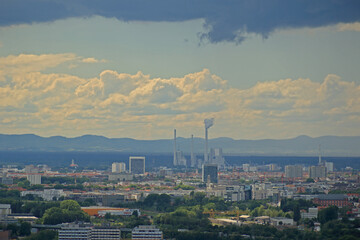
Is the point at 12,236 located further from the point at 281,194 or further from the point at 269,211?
the point at 281,194

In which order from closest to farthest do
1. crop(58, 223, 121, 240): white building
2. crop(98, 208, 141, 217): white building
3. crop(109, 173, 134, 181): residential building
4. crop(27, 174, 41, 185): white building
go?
crop(58, 223, 121, 240): white building → crop(98, 208, 141, 217): white building → crop(27, 174, 41, 185): white building → crop(109, 173, 134, 181): residential building

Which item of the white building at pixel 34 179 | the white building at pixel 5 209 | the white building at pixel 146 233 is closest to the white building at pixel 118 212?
the white building at pixel 5 209

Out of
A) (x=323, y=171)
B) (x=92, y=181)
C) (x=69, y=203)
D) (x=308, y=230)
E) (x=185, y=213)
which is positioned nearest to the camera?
(x=308, y=230)

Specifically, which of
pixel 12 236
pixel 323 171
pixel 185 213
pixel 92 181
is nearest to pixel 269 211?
pixel 185 213

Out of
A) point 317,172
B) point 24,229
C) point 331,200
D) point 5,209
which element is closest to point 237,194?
point 331,200

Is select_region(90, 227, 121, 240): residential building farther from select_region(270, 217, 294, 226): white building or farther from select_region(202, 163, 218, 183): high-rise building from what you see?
select_region(202, 163, 218, 183): high-rise building

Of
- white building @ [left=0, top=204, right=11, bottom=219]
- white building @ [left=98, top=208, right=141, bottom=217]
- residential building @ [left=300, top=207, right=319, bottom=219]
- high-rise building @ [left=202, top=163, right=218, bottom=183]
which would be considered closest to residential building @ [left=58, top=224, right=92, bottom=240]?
white building @ [left=0, top=204, right=11, bottom=219]

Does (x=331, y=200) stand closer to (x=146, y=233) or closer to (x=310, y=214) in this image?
(x=310, y=214)

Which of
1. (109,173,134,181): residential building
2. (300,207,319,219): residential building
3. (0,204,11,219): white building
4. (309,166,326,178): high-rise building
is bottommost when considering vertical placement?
(300,207,319,219): residential building
